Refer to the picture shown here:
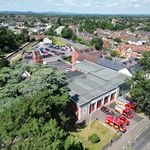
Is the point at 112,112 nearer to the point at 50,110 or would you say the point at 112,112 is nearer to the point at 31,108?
the point at 50,110

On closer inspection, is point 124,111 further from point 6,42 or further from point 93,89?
point 6,42

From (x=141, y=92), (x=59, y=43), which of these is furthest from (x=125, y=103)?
(x=59, y=43)

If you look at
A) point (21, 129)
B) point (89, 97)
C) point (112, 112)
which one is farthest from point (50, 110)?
point (112, 112)

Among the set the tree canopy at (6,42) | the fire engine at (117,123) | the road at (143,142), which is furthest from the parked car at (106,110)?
the tree canopy at (6,42)

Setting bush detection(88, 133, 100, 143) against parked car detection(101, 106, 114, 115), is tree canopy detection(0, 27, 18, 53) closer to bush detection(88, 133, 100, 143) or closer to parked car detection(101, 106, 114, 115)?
parked car detection(101, 106, 114, 115)

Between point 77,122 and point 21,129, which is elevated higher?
point 21,129

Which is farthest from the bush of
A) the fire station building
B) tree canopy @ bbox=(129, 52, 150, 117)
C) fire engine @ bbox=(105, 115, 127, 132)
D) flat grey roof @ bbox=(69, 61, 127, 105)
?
tree canopy @ bbox=(129, 52, 150, 117)

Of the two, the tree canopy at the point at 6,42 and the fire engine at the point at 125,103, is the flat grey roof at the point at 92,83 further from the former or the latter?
the tree canopy at the point at 6,42
